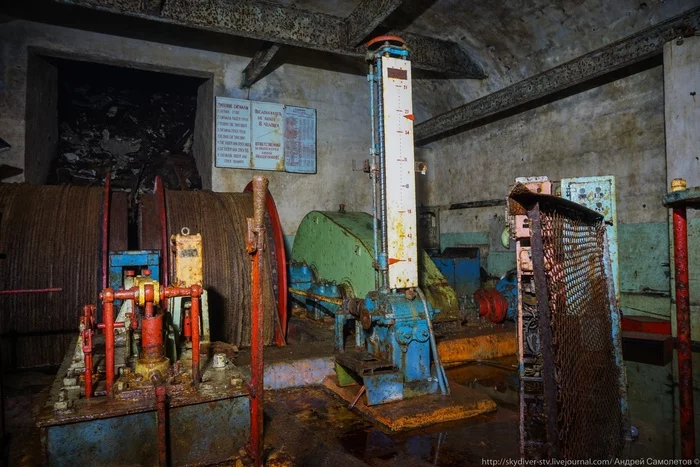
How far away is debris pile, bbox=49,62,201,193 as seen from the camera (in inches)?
319

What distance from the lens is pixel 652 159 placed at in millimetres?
5457

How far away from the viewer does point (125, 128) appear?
29.1 ft

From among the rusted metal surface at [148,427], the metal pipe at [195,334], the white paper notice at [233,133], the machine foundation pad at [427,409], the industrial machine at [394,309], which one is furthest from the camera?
the white paper notice at [233,133]

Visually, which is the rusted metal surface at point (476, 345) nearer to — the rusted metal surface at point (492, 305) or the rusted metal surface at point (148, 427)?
the rusted metal surface at point (492, 305)

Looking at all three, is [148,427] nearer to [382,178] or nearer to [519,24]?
[382,178]

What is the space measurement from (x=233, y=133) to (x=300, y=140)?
1104 millimetres

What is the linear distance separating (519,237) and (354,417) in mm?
1882

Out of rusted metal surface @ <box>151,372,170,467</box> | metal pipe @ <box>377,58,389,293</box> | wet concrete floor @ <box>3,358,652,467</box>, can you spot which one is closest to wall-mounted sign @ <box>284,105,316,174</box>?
metal pipe @ <box>377,58,389,293</box>

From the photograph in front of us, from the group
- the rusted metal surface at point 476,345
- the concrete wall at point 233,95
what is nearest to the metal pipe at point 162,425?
the rusted metal surface at point 476,345

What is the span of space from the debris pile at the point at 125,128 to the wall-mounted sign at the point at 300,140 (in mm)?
1717

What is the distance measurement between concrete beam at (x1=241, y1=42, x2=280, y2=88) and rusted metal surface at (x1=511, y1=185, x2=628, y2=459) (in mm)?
5044

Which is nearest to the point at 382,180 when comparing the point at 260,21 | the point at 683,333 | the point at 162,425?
the point at 683,333

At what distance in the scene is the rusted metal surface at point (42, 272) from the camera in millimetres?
4164

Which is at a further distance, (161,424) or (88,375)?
(88,375)
